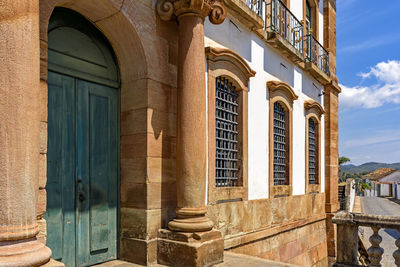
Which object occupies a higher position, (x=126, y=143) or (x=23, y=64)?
(x=23, y=64)

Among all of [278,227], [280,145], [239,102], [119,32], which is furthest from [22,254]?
[280,145]

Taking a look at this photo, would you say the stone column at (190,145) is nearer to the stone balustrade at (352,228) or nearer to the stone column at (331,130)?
the stone balustrade at (352,228)

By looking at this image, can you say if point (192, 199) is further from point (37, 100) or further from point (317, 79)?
point (317, 79)

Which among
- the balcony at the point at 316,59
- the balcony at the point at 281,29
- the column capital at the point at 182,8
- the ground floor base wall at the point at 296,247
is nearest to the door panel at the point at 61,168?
the column capital at the point at 182,8

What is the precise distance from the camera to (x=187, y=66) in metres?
4.82

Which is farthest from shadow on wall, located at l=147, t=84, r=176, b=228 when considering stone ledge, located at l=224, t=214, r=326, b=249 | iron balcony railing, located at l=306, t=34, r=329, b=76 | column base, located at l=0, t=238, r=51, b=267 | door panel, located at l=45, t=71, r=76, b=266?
iron balcony railing, located at l=306, t=34, r=329, b=76

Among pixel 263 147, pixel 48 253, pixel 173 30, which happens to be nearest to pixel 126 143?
pixel 173 30

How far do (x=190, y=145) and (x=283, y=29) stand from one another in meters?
5.95

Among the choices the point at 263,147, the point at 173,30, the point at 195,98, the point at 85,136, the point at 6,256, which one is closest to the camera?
the point at 6,256

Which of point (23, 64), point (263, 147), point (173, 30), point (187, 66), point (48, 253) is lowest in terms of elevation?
point (48, 253)

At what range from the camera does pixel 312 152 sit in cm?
1145

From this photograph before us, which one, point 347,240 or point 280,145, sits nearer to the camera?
point 347,240

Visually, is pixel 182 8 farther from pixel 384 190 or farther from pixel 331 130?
pixel 384 190

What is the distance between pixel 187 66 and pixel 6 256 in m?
3.11
